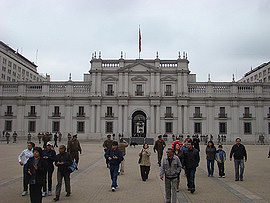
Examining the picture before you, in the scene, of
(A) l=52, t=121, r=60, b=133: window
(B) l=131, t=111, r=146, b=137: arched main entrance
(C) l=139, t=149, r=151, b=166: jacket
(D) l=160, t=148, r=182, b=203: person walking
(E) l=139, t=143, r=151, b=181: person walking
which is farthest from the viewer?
(B) l=131, t=111, r=146, b=137: arched main entrance

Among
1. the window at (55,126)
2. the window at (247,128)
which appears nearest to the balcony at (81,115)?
the window at (55,126)

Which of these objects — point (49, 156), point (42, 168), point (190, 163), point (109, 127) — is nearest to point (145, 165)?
point (190, 163)

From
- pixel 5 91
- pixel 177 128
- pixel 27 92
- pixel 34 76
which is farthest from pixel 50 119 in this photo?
pixel 34 76

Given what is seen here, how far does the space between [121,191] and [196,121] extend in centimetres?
3760

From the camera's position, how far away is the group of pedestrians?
7480mm

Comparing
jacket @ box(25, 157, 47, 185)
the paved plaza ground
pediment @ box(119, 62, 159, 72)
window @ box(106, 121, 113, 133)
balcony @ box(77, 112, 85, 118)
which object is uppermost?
pediment @ box(119, 62, 159, 72)

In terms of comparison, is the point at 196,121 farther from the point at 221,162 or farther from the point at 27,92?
the point at 221,162

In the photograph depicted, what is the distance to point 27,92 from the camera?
1890 inches

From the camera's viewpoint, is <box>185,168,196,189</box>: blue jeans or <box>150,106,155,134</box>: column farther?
<box>150,106,155,134</box>: column

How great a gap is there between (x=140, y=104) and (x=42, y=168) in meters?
38.9

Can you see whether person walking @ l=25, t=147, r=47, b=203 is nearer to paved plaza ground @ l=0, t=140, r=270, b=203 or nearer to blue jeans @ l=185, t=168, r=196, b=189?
paved plaza ground @ l=0, t=140, r=270, b=203

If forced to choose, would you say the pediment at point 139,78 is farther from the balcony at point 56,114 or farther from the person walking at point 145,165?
the person walking at point 145,165

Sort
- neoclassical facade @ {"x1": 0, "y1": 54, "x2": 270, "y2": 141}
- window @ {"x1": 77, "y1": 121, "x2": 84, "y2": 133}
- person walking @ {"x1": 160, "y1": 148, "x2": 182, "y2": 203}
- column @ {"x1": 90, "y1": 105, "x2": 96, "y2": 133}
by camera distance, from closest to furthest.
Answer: person walking @ {"x1": 160, "y1": 148, "x2": 182, "y2": 203}, neoclassical facade @ {"x1": 0, "y1": 54, "x2": 270, "y2": 141}, column @ {"x1": 90, "y1": 105, "x2": 96, "y2": 133}, window @ {"x1": 77, "y1": 121, "x2": 84, "y2": 133}

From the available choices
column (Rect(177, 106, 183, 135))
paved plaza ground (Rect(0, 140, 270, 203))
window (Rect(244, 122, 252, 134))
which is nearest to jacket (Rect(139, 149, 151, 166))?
paved plaza ground (Rect(0, 140, 270, 203))
